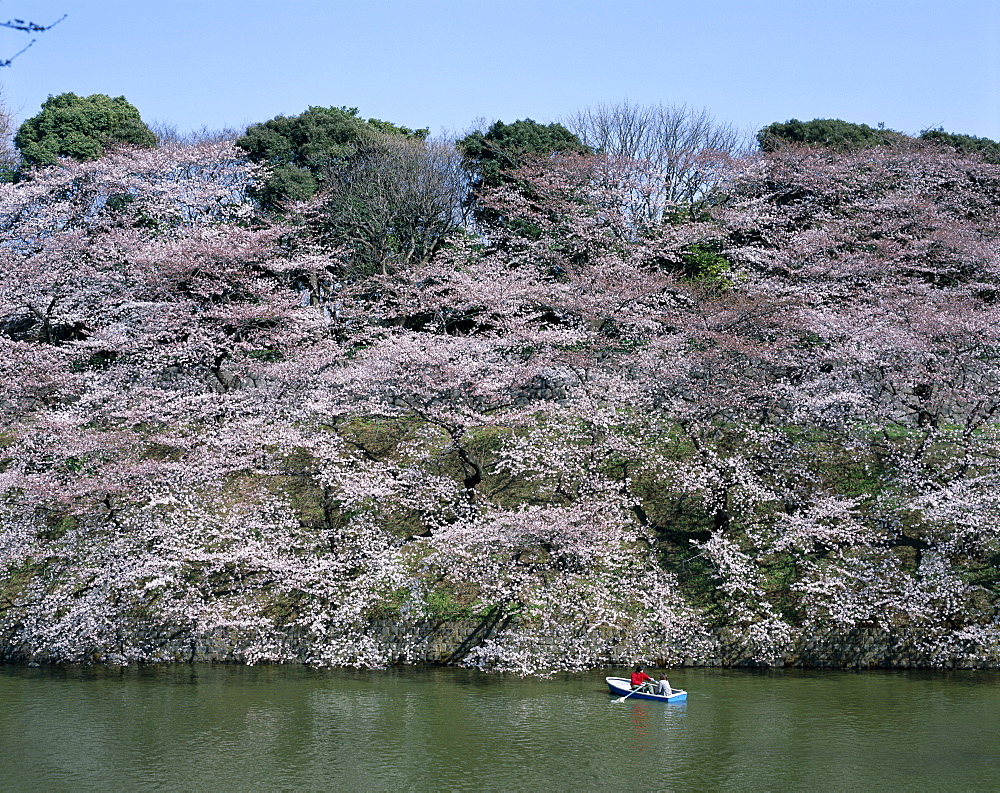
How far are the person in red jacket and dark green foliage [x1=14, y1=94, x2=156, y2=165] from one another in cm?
3739

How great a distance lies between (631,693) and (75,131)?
40.3 m

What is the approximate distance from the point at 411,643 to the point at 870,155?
34.9 metres

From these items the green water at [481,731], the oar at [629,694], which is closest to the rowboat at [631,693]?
the oar at [629,694]

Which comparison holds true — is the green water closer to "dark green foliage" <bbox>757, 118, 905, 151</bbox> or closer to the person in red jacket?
the person in red jacket

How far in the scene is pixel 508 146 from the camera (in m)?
43.9

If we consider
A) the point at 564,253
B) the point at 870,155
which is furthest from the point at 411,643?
the point at 870,155

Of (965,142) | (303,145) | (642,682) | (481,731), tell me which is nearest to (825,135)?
(965,142)

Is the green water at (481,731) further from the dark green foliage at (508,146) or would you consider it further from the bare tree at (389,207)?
the dark green foliage at (508,146)

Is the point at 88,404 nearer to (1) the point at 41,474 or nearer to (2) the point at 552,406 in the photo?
(1) the point at 41,474

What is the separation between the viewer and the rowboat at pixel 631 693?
19.6 metres

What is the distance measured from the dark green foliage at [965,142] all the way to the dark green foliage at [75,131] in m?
42.2

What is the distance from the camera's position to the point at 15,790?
13.9 meters

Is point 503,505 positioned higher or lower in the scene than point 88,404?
lower

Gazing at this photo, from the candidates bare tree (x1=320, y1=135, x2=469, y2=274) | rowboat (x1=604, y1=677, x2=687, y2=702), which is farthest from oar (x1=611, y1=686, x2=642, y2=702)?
bare tree (x1=320, y1=135, x2=469, y2=274)
